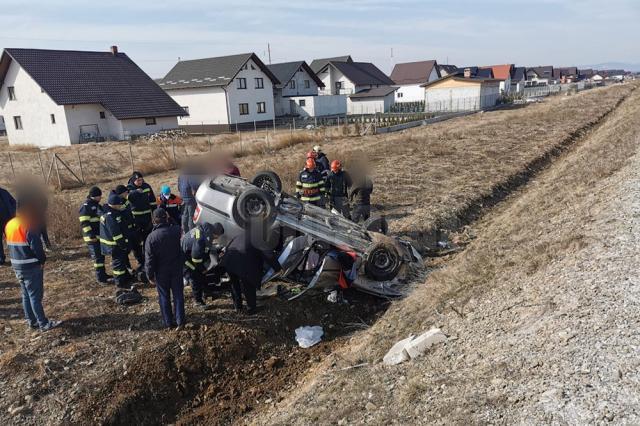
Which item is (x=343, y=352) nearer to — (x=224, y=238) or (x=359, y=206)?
(x=224, y=238)

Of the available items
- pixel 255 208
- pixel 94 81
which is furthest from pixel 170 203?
pixel 94 81

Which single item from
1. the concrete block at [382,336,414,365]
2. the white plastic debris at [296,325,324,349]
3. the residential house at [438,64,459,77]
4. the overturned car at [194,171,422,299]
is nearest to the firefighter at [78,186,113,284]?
the overturned car at [194,171,422,299]

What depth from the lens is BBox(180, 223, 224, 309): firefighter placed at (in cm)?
621

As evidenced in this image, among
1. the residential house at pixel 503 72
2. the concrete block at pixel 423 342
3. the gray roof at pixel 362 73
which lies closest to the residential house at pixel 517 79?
the residential house at pixel 503 72

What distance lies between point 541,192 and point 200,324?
9.46 metres

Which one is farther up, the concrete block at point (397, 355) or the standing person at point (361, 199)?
the standing person at point (361, 199)

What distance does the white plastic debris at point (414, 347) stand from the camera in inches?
193

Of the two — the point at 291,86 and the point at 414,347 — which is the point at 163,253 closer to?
the point at 414,347

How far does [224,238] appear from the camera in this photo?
6.86m

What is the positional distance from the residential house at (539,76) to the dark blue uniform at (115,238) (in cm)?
10198

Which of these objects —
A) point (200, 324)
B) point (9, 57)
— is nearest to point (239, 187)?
point (200, 324)

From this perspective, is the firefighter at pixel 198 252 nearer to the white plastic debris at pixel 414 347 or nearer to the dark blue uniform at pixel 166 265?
the dark blue uniform at pixel 166 265

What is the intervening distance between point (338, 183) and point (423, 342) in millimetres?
4825

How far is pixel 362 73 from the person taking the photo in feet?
177
